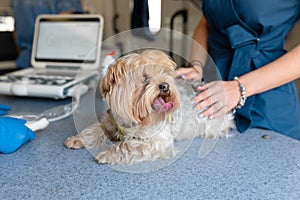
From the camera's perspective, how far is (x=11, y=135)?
2.40 ft

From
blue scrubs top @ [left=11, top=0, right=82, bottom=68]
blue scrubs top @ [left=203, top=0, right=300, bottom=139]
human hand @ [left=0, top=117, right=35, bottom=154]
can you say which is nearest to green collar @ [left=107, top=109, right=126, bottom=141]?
human hand @ [left=0, top=117, right=35, bottom=154]

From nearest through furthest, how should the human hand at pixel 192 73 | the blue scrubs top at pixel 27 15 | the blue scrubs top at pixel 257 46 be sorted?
1. the human hand at pixel 192 73
2. the blue scrubs top at pixel 257 46
3. the blue scrubs top at pixel 27 15

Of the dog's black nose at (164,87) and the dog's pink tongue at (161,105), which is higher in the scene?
the dog's black nose at (164,87)

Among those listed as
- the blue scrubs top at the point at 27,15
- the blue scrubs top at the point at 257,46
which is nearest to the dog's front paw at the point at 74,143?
the blue scrubs top at the point at 257,46

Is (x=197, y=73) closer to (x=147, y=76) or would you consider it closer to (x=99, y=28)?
(x=147, y=76)

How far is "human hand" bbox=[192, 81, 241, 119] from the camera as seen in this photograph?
78 centimetres

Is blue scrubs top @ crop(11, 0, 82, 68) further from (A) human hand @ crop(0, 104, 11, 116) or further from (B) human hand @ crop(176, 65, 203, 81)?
(B) human hand @ crop(176, 65, 203, 81)

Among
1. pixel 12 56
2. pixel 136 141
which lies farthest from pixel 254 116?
pixel 12 56

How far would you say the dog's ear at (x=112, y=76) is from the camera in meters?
0.67

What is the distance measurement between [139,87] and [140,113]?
0.06m

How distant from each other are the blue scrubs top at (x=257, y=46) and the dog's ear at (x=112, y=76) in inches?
15.5

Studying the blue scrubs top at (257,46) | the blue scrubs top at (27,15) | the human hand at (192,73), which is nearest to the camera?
the human hand at (192,73)

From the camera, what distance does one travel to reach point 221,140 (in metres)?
0.82

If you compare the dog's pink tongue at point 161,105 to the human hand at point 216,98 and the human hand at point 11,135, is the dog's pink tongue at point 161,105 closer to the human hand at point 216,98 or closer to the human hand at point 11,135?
the human hand at point 216,98
